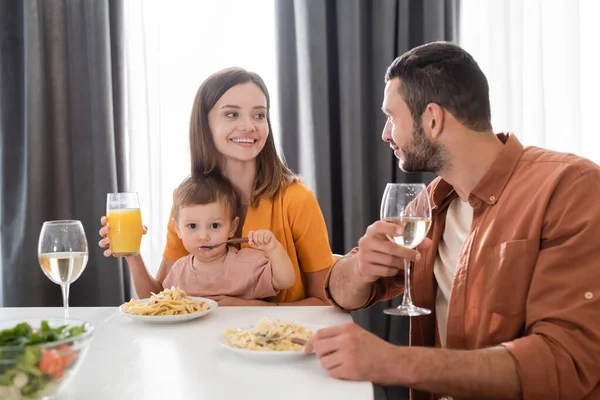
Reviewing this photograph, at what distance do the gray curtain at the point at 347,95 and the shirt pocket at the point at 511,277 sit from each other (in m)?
1.50

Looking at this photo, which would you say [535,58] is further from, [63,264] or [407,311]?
[63,264]

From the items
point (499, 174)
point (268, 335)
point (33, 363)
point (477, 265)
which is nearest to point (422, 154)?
point (499, 174)

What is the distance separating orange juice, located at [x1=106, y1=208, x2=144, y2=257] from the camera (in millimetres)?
1683

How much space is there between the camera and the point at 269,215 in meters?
2.14

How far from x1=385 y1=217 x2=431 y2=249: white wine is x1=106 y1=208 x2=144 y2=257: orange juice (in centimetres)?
74

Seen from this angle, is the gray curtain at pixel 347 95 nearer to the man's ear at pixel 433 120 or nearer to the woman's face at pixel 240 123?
the woman's face at pixel 240 123

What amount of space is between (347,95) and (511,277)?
1664mm

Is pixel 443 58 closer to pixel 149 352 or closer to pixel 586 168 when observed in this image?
pixel 586 168

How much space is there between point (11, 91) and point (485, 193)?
2387 mm

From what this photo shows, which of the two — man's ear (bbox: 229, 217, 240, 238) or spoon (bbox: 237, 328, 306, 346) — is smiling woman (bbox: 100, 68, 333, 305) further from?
spoon (bbox: 237, 328, 306, 346)

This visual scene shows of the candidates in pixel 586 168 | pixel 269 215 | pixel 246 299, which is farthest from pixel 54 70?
pixel 586 168

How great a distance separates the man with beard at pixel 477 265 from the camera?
1141 millimetres

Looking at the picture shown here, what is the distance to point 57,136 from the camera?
282 cm

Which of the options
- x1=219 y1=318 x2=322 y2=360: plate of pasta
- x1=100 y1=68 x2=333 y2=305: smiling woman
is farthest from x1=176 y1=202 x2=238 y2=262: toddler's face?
x1=219 y1=318 x2=322 y2=360: plate of pasta
